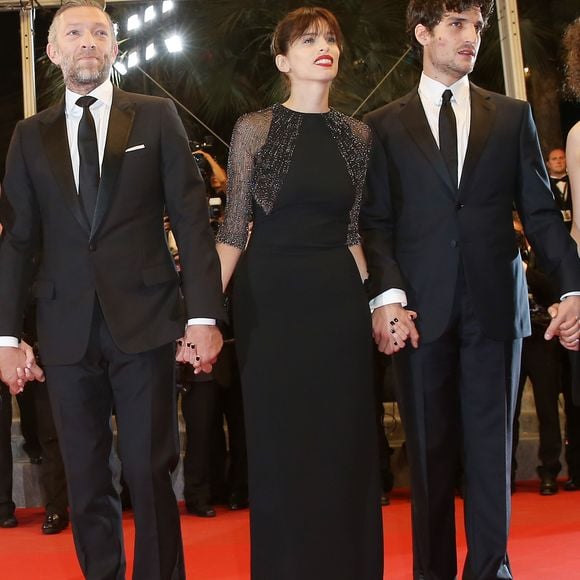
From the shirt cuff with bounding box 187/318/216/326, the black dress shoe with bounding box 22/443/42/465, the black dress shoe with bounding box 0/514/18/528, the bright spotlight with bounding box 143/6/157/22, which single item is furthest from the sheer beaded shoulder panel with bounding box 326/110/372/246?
the bright spotlight with bounding box 143/6/157/22

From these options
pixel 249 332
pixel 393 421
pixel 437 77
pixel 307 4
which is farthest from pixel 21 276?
Answer: pixel 307 4

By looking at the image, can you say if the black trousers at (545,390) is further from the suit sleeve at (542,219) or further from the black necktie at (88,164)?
the black necktie at (88,164)

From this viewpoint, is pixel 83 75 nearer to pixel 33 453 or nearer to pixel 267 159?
pixel 267 159

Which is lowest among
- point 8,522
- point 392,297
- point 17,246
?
point 8,522

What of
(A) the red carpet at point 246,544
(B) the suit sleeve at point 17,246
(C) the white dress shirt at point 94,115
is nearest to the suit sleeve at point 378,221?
(C) the white dress shirt at point 94,115

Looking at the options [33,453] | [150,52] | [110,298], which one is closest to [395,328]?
[110,298]

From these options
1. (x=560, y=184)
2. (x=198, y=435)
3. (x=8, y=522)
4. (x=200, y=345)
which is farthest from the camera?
(x=560, y=184)

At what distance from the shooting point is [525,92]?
800 cm

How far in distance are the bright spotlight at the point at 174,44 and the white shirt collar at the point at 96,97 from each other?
4.75 m

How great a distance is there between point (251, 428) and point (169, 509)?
381 mm

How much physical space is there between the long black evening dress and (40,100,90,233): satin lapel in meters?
0.54

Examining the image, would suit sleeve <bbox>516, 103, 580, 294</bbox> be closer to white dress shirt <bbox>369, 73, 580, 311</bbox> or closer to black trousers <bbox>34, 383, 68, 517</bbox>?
white dress shirt <bbox>369, 73, 580, 311</bbox>

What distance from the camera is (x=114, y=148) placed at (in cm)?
336

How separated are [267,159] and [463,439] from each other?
1.15m
